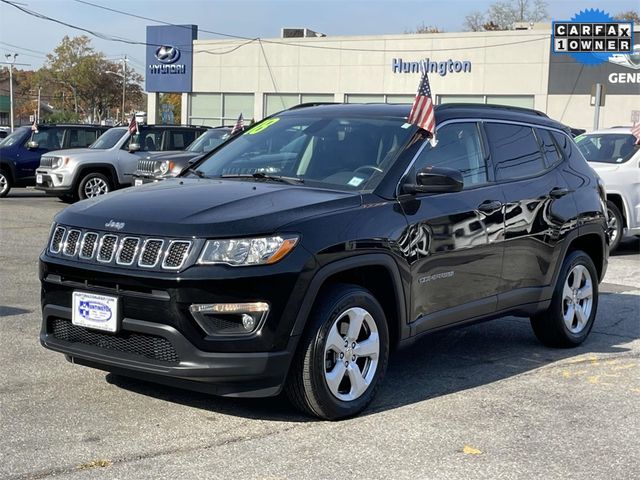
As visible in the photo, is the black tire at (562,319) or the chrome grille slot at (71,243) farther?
the black tire at (562,319)

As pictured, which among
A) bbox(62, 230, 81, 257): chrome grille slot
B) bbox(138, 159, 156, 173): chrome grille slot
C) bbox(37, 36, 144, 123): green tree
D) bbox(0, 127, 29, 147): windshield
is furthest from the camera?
bbox(37, 36, 144, 123): green tree

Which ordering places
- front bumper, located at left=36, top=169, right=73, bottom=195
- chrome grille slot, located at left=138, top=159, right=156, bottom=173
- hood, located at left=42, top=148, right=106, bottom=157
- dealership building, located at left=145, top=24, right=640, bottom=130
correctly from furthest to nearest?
dealership building, located at left=145, top=24, right=640, bottom=130 < hood, located at left=42, top=148, right=106, bottom=157 < front bumper, located at left=36, top=169, right=73, bottom=195 < chrome grille slot, located at left=138, top=159, right=156, bottom=173

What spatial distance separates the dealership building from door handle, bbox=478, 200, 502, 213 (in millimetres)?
25744

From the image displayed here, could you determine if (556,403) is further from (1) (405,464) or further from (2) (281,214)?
(2) (281,214)

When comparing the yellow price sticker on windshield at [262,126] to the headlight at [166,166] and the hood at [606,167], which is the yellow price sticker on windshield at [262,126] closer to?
the hood at [606,167]

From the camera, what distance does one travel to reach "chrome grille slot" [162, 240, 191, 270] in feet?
14.5

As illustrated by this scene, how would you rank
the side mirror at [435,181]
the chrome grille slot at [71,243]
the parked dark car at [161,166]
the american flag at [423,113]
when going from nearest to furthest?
1. the chrome grille slot at [71,243]
2. the side mirror at [435,181]
3. the american flag at [423,113]
4. the parked dark car at [161,166]

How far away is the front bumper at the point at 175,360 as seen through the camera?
A: 4430 mm

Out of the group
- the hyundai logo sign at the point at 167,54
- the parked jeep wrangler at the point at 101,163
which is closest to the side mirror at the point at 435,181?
the parked jeep wrangler at the point at 101,163

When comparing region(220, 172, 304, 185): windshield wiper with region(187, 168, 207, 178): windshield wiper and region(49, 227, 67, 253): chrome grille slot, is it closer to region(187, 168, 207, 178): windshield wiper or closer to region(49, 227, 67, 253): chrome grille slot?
region(187, 168, 207, 178): windshield wiper

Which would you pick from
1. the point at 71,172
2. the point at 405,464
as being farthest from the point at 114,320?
the point at 71,172

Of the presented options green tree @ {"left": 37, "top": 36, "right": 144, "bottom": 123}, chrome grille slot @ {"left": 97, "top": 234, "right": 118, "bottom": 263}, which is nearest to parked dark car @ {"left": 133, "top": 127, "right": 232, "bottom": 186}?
chrome grille slot @ {"left": 97, "top": 234, "right": 118, "bottom": 263}

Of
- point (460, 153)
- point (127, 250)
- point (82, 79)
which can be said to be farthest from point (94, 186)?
point (82, 79)

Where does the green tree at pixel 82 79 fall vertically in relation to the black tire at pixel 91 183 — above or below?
above
